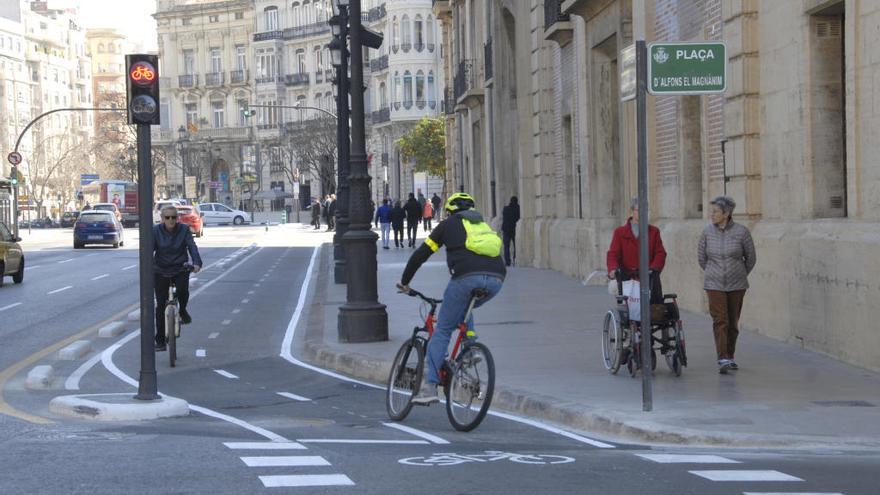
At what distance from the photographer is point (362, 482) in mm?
8312

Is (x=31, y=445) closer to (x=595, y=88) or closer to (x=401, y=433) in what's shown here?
(x=401, y=433)

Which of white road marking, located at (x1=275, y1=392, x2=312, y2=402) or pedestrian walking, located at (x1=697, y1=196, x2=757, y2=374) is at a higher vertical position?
pedestrian walking, located at (x1=697, y1=196, x2=757, y2=374)

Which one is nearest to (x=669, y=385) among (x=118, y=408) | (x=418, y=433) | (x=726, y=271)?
(x=726, y=271)

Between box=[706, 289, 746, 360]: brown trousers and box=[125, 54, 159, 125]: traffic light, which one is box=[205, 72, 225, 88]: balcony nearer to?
box=[706, 289, 746, 360]: brown trousers

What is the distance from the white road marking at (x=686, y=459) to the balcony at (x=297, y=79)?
107176 mm

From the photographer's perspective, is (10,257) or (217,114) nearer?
(10,257)

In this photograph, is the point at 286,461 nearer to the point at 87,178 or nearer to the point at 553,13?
the point at 553,13

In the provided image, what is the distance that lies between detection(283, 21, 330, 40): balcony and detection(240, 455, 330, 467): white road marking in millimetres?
103253

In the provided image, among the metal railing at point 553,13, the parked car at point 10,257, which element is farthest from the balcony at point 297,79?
the metal railing at point 553,13

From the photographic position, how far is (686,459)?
925cm

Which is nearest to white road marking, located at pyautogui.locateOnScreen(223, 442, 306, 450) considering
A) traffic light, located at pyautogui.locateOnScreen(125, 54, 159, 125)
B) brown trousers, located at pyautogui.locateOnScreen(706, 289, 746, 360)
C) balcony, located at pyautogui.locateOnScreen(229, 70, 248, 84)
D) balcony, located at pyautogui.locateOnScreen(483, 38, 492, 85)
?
traffic light, located at pyautogui.locateOnScreen(125, 54, 159, 125)

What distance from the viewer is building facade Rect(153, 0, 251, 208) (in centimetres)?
12369

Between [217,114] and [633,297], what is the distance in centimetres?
11647

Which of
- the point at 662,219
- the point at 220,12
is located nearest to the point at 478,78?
the point at 662,219
